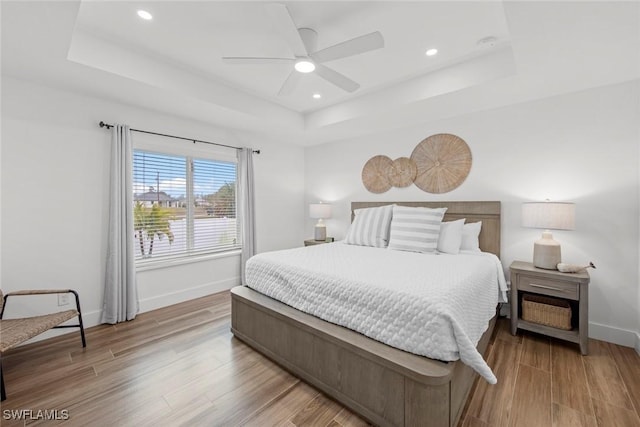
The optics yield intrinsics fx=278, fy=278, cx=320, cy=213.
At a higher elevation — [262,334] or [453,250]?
[453,250]

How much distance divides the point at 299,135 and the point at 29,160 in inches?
116

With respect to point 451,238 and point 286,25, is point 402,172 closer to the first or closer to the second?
point 451,238

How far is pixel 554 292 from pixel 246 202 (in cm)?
360

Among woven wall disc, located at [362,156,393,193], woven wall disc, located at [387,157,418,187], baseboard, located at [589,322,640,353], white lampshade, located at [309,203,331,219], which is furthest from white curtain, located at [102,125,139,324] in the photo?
baseboard, located at [589,322,640,353]

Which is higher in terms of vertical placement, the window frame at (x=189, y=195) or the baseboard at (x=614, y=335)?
the window frame at (x=189, y=195)

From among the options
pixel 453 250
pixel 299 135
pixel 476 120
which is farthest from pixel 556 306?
pixel 299 135

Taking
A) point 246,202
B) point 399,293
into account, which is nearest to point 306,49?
point 399,293

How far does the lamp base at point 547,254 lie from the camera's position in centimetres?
248

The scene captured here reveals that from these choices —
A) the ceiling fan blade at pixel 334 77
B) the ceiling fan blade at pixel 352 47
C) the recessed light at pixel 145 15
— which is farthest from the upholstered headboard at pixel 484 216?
the recessed light at pixel 145 15

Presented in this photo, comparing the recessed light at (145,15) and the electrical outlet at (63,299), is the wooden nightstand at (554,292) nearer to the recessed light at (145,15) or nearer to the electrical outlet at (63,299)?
the recessed light at (145,15)

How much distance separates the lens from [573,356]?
2248 mm

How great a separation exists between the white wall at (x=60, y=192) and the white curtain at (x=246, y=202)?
86 centimetres

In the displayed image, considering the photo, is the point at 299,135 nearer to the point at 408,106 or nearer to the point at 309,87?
the point at 309,87

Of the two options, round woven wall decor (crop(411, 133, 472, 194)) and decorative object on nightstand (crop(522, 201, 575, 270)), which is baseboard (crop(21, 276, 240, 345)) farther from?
decorative object on nightstand (crop(522, 201, 575, 270))
